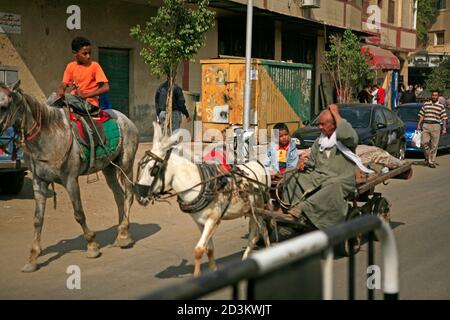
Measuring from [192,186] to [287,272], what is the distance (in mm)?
3811

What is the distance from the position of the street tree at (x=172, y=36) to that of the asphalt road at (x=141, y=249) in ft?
12.7

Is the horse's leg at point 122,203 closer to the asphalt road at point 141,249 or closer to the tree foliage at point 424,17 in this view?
the asphalt road at point 141,249

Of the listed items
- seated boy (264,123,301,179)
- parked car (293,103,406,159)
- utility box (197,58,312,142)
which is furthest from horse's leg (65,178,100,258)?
utility box (197,58,312,142)

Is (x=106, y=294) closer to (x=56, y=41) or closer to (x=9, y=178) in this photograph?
(x=9, y=178)

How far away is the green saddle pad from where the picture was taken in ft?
26.2

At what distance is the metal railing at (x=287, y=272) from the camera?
2182mm

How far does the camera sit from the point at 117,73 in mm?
18375

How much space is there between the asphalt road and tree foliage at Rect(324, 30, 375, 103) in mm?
14546

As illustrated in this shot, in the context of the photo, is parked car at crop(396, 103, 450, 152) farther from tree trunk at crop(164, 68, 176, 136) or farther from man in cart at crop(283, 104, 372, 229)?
man in cart at crop(283, 104, 372, 229)

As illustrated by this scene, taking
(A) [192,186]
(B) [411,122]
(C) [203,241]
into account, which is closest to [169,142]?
(A) [192,186]

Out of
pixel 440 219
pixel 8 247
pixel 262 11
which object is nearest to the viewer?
pixel 8 247
